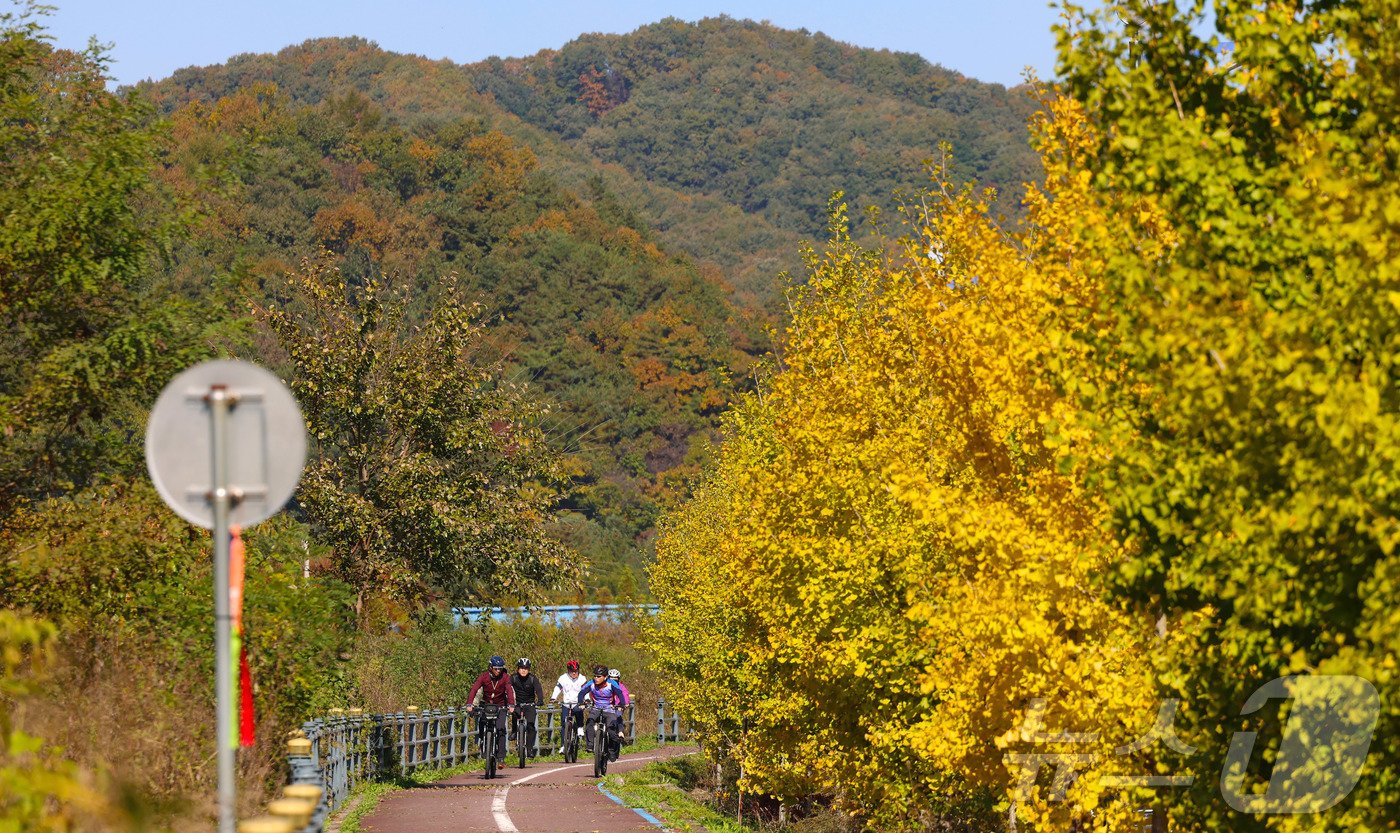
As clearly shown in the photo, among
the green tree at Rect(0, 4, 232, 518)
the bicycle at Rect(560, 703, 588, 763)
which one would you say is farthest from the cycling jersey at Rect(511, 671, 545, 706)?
the green tree at Rect(0, 4, 232, 518)

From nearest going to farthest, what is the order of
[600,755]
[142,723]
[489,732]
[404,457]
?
[142,723], [489,732], [600,755], [404,457]

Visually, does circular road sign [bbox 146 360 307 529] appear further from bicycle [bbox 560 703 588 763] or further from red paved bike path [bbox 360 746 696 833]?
bicycle [bbox 560 703 588 763]

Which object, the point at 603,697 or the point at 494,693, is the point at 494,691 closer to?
the point at 494,693

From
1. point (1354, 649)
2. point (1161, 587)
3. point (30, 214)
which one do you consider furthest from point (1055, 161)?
point (30, 214)

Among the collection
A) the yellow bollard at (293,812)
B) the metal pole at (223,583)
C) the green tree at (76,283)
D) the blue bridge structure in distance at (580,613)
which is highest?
the green tree at (76,283)

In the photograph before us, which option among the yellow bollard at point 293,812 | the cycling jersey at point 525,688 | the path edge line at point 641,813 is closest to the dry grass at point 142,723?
the yellow bollard at point 293,812

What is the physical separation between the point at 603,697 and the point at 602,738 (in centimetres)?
68

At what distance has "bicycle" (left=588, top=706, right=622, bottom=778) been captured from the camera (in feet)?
93.0

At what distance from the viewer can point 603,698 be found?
28531mm

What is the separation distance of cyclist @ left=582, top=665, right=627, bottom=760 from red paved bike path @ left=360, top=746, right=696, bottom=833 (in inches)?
38.0

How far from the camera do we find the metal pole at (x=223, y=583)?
6.42 metres

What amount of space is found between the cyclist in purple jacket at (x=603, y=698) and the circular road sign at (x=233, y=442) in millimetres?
21992

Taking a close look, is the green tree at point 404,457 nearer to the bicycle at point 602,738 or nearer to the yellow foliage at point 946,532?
the bicycle at point 602,738

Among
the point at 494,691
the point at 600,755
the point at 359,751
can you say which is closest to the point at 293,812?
the point at 359,751
